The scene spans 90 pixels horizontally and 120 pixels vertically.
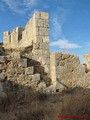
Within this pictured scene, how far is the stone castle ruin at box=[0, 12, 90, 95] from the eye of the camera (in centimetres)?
1088

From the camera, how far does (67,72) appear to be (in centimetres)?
1205

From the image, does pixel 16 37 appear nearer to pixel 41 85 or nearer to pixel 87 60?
pixel 87 60

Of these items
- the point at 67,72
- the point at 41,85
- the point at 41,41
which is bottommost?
the point at 41,85

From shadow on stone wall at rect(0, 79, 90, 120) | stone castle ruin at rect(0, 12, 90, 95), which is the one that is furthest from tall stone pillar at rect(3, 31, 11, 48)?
shadow on stone wall at rect(0, 79, 90, 120)

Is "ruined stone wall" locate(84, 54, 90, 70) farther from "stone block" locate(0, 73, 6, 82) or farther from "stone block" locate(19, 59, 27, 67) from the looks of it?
"stone block" locate(0, 73, 6, 82)

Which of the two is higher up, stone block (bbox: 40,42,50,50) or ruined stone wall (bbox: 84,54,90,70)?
stone block (bbox: 40,42,50,50)

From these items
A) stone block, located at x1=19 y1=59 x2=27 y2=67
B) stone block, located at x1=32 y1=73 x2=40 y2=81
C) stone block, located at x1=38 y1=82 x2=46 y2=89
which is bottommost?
stone block, located at x1=38 y1=82 x2=46 y2=89

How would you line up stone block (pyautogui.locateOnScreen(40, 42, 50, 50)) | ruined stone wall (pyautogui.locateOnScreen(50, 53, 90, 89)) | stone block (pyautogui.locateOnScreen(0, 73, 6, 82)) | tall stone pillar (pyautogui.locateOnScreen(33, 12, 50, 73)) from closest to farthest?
1. stone block (pyautogui.locateOnScreen(0, 73, 6, 82))
2. ruined stone wall (pyautogui.locateOnScreen(50, 53, 90, 89))
3. tall stone pillar (pyautogui.locateOnScreen(33, 12, 50, 73))
4. stone block (pyautogui.locateOnScreen(40, 42, 50, 50))

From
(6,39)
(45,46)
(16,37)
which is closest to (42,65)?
(45,46)

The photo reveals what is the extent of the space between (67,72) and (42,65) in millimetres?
1292

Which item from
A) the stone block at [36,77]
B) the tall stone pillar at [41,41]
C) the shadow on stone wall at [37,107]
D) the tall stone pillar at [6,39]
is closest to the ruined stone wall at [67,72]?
the tall stone pillar at [41,41]

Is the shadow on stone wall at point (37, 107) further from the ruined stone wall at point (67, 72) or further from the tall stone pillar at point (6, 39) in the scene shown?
the tall stone pillar at point (6, 39)

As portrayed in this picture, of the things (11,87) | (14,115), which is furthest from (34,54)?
(14,115)

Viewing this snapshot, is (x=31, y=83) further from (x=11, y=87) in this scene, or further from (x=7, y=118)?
(x=7, y=118)
